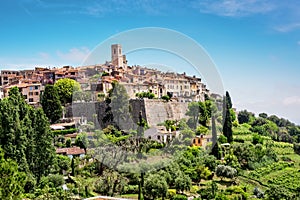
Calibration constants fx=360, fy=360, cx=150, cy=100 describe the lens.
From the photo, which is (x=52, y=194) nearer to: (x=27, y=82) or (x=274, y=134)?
(x=27, y=82)

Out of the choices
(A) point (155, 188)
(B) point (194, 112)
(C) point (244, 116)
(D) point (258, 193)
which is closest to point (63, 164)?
(A) point (155, 188)

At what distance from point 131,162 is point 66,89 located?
8.00 meters

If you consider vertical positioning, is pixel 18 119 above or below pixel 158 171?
above

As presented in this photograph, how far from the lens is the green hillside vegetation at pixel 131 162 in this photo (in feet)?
24.8

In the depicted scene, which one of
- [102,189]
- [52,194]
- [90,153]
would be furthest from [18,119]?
[90,153]

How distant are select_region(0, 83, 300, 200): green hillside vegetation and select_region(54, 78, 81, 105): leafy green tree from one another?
6.51 feet

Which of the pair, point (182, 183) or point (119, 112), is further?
point (119, 112)

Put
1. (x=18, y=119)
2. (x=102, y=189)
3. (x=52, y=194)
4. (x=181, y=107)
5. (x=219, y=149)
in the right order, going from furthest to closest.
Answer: (x=181, y=107), (x=219, y=149), (x=102, y=189), (x=18, y=119), (x=52, y=194)

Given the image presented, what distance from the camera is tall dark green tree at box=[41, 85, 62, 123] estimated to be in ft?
45.3

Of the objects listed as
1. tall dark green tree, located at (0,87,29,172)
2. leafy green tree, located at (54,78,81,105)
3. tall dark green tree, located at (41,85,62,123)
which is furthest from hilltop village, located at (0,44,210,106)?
tall dark green tree, located at (0,87,29,172)

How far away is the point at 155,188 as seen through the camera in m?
8.05

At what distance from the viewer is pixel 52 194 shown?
7.01 m

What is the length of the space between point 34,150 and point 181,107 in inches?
294

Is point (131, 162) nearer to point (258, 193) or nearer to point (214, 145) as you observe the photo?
point (258, 193)
